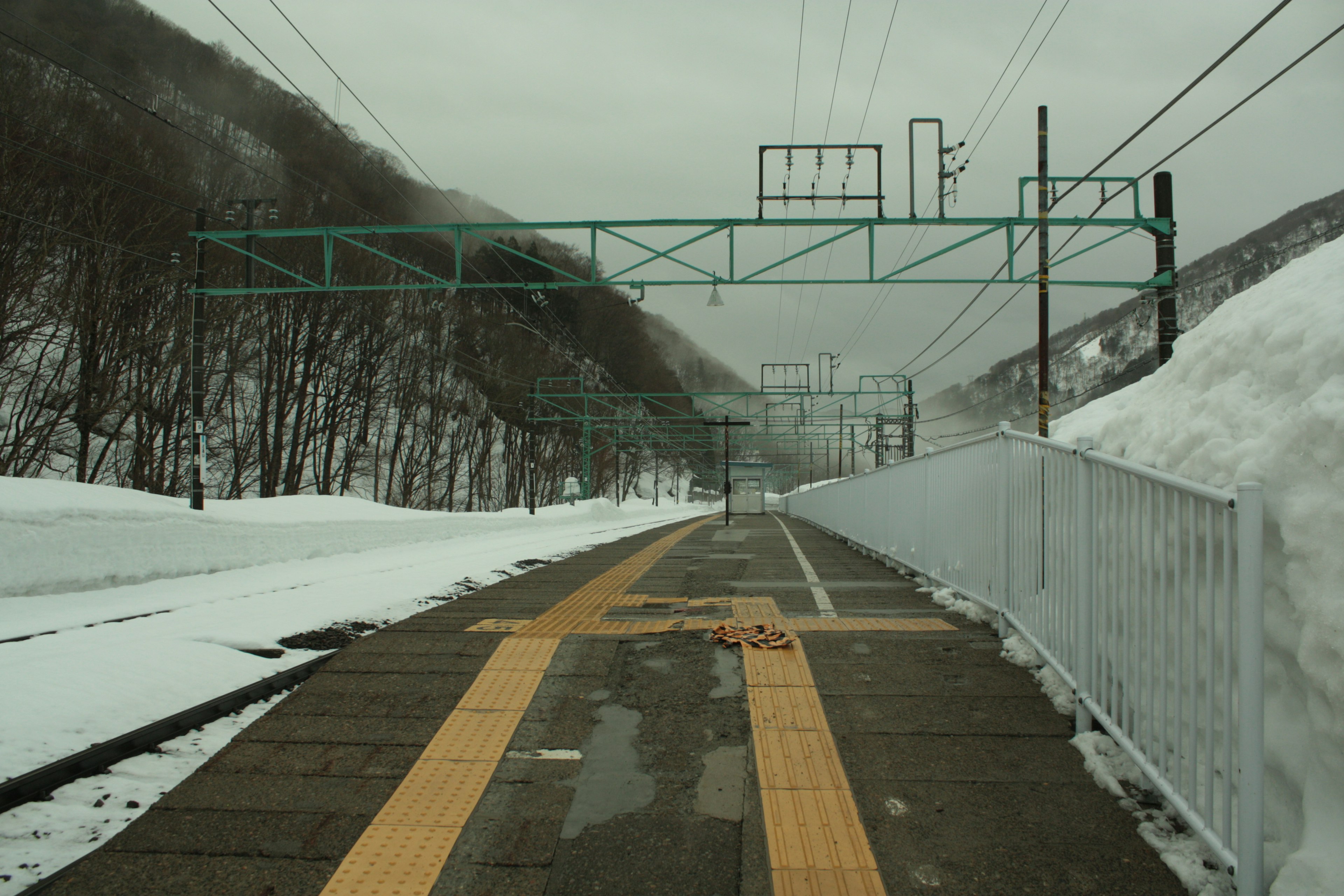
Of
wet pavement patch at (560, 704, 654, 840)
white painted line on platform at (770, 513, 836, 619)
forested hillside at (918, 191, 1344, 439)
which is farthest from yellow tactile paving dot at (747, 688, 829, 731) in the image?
forested hillside at (918, 191, 1344, 439)

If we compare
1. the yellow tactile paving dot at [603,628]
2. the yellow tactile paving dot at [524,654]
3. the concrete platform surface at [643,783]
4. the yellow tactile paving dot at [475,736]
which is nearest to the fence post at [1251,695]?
the concrete platform surface at [643,783]

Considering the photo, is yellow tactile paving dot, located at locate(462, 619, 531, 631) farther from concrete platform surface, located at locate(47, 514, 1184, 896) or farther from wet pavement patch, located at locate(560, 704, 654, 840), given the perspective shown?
wet pavement patch, located at locate(560, 704, 654, 840)

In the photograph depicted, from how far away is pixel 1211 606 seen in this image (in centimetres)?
251

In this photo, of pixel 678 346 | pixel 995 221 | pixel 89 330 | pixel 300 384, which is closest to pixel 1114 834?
pixel 995 221

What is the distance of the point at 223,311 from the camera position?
3059 cm

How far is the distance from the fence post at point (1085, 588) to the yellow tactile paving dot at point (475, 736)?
2828 millimetres

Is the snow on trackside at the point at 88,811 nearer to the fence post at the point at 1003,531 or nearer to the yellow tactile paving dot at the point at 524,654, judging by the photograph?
the yellow tactile paving dot at the point at 524,654

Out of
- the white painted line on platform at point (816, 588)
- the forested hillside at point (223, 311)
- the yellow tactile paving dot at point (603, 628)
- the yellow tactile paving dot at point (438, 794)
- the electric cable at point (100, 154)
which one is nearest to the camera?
the yellow tactile paving dot at point (438, 794)

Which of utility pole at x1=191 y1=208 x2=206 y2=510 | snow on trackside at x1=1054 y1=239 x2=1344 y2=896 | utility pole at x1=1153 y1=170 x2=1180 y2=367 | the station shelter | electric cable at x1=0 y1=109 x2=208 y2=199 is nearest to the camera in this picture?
snow on trackside at x1=1054 y1=239 x2=1344 y2=896

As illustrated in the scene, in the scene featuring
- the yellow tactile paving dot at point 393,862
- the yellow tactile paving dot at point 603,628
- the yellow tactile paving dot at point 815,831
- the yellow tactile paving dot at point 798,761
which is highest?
the yellow tactile paving dot at point 603,628

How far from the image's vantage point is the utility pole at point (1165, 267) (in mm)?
14281

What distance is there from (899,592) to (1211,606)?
5.94m

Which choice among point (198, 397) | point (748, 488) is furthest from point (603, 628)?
point (748, 488)

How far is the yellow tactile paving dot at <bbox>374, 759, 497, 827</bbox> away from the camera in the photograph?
3133 millimetres
